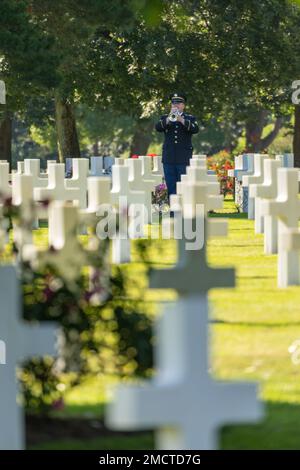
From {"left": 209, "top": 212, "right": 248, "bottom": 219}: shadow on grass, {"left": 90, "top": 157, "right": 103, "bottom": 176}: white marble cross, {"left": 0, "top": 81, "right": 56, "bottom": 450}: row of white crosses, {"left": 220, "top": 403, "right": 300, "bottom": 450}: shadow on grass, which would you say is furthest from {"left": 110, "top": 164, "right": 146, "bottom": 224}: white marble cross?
{"left": 90, "top": 157, "right": 103, "bottom": 176}: white marble cross

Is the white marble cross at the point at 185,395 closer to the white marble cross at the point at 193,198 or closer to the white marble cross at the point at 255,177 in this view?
the white marble cross at the point at 193,198

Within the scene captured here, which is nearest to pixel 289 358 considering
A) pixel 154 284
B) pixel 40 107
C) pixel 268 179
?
pixel 154 284

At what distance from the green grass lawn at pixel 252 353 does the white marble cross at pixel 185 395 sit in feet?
7.97

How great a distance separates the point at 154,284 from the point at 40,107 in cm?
5251

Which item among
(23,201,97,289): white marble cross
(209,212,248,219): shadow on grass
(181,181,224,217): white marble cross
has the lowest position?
(23,201,97,289): white marble cross

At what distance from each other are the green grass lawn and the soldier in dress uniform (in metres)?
5.65

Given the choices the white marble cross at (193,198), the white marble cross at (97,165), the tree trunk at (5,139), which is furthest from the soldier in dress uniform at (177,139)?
the tree trunk at (5,139)

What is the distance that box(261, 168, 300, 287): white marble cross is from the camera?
16.5m

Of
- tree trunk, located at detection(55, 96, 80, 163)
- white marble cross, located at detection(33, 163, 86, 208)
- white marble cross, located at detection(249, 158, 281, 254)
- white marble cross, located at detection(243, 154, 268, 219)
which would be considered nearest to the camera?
white marble cross, located at detection(249, 158, 281, 254)

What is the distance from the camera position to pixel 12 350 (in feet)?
24.7

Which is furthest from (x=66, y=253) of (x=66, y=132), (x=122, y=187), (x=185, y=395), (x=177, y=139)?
(x=66, y=132)

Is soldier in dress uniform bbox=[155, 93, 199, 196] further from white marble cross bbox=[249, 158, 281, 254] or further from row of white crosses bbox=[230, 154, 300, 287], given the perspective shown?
row of white crosses bbox=[230, 154, 300, 287]

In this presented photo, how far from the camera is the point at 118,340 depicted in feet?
29.0
